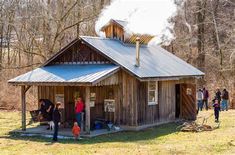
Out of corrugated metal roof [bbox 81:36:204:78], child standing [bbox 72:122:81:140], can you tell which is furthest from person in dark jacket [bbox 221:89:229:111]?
child standing [bbox 72:122:81:140]

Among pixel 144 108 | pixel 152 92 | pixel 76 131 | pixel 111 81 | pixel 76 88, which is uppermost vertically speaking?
pixel 111 81

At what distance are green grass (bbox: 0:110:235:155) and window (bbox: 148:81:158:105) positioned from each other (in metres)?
1.54

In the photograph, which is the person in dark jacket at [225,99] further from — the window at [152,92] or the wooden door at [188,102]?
the window at [152,92]

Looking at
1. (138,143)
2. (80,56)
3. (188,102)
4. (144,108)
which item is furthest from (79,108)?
(188,102)

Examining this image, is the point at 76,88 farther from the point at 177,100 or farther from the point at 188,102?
the point at 188,102

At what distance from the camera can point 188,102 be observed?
26156mm

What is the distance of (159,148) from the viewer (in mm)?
16234

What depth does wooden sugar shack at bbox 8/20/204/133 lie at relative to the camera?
20.6 meters

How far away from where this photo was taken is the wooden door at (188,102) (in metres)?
26.0

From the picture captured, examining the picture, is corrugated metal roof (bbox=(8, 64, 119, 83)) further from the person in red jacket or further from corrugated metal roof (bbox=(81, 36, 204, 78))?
the person in red jacket

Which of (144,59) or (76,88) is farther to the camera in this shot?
(144,59)

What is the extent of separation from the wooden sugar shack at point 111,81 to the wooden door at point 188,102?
122cm

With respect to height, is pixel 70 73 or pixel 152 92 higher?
pixel 70 73

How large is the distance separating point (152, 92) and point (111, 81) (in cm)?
329
